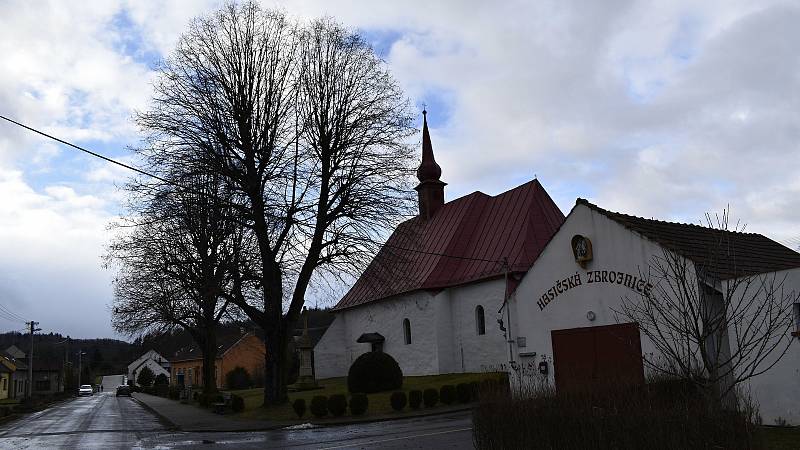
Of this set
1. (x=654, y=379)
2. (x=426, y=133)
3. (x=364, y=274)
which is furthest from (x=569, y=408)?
(x=426, y=133)

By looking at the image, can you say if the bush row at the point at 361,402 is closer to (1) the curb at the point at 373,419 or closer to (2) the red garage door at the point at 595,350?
Result: (1) the curb at the point at 373,419

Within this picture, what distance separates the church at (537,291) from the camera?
13516 mm

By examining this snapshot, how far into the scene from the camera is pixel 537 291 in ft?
65.8

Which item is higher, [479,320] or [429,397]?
[479,320]

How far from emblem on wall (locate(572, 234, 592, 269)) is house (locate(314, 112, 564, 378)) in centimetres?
1125

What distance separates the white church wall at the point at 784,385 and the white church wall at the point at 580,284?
11.5 ft

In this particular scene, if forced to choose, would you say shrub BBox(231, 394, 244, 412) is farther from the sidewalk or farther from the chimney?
the chimney

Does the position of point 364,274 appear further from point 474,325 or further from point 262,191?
point 474,325

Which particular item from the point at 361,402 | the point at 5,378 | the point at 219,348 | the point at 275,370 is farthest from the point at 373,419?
the point at 5,378

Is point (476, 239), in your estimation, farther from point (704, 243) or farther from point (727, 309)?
point (727, 309)

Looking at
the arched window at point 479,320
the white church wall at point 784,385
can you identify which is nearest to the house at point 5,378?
the arched window at point 479,320

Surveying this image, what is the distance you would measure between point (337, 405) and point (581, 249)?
10.1 m

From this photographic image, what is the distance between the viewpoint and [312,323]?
8606 centimetres

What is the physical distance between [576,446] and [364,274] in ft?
63.4
